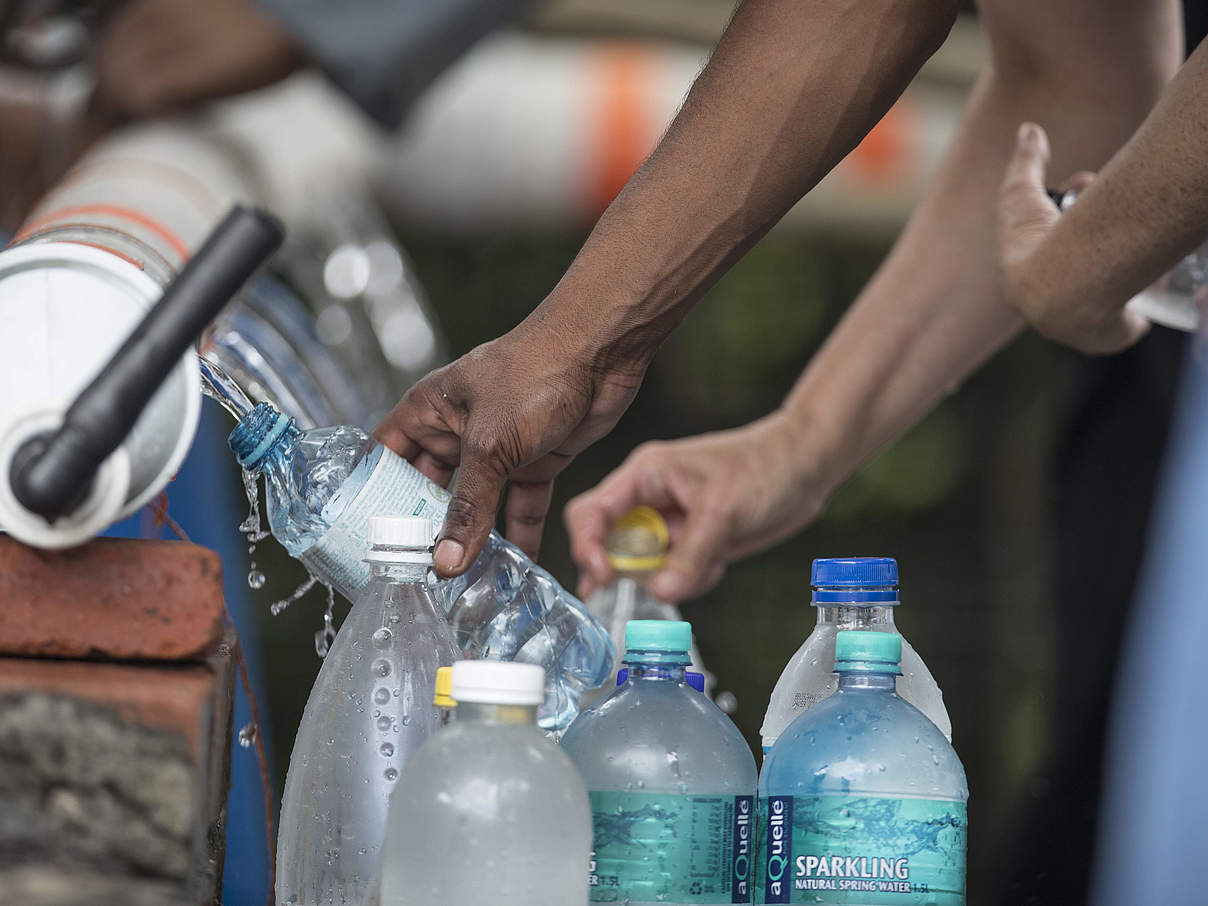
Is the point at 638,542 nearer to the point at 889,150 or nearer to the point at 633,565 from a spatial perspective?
the point at 633,565

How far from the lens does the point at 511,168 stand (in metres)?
4.18

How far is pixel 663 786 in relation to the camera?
A: 3.77ft

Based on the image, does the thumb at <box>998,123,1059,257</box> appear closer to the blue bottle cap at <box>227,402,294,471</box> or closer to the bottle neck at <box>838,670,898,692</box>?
the bottle neck at <box>838,670,898,692</box>

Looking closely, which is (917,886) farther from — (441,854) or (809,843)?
(441,854)

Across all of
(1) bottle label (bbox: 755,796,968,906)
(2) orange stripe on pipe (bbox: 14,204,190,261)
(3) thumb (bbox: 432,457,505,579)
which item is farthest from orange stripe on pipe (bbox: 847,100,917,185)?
(1) bottle label (bbox: 755,796,968,906)

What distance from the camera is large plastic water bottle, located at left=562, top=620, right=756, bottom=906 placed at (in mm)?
1124

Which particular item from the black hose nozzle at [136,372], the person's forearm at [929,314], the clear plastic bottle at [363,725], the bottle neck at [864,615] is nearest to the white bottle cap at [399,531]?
the clear plastic bottle at [363,725]

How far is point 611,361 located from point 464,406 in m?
0.16

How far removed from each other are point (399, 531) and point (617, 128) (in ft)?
10.1

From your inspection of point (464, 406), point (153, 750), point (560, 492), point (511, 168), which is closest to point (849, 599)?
point (464, 406)

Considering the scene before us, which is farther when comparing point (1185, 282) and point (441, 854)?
point (1185, 282)

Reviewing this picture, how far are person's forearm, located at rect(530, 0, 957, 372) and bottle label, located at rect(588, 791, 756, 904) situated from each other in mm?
482

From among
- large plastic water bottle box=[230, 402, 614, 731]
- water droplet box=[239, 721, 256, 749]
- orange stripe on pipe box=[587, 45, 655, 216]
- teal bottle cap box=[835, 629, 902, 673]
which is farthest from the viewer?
orange stripe on pipe box=[587, 45, 655, 216]

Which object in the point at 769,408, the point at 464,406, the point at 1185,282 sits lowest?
the point at 464,406
